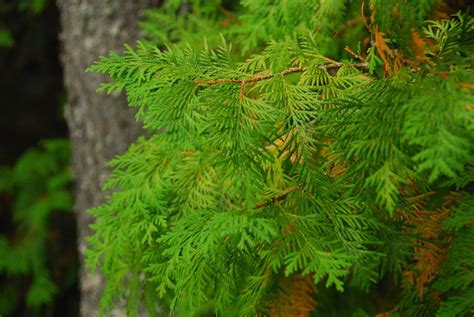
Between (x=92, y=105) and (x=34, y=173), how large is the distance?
173 cm

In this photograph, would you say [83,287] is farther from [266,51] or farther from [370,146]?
[370,146]

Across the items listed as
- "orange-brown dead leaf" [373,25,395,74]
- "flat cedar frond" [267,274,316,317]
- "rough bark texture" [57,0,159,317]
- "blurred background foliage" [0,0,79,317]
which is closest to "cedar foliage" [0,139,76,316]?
"blurred background foliage" [0,0,79,317]

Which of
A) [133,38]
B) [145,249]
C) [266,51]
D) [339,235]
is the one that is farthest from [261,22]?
[133,38]

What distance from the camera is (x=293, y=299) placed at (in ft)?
5.48

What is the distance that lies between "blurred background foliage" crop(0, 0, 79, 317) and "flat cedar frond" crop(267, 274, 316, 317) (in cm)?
247

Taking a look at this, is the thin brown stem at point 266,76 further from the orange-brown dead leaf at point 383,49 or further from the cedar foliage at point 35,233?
the cedar foliage at point 35,233

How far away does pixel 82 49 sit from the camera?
8.43 feet

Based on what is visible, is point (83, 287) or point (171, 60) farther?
point (83, 287)

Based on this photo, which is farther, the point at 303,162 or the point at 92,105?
the point at 92,105

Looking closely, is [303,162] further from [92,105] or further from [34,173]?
[34,173]

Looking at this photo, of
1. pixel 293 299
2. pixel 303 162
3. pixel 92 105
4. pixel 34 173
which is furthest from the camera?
A: pixel 34 173

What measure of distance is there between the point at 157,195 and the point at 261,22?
0.53 meters


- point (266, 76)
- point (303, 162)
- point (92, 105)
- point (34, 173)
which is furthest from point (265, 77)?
point (34, 173)

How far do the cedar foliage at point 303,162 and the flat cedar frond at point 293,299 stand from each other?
0.08 feet
